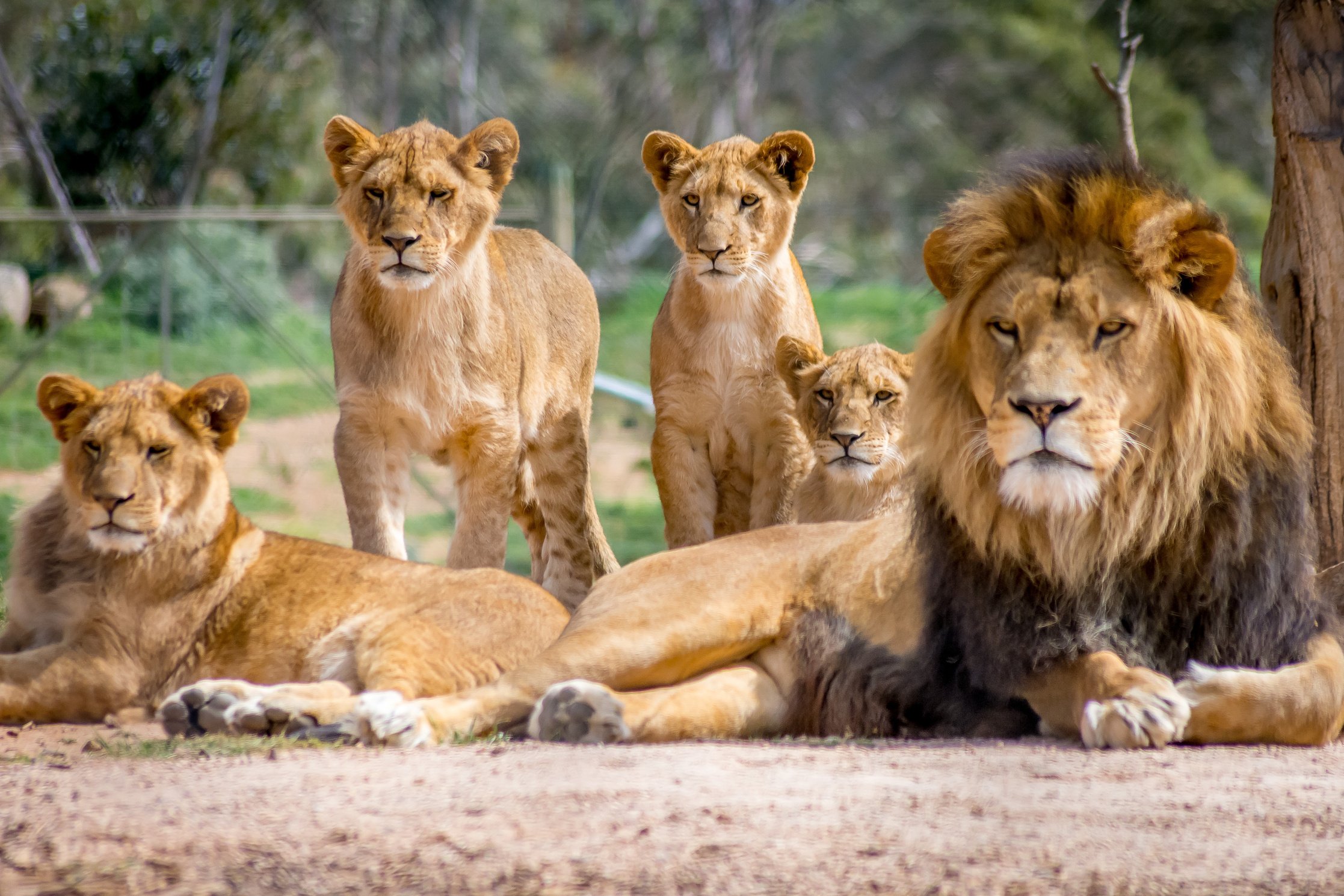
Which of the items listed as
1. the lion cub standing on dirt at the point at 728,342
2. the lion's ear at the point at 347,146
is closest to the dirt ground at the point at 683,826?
the lion cub standing on dirt at the point at 728,342

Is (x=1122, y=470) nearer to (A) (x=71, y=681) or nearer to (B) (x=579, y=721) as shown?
(B) (x=579, y=721)

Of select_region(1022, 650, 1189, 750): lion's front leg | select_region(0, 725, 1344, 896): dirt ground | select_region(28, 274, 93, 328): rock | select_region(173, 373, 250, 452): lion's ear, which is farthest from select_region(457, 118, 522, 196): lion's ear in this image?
select_region(28, 274, 93, 328): rock

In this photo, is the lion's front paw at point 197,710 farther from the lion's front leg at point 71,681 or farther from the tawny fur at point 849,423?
the tawny fur at point 849,423

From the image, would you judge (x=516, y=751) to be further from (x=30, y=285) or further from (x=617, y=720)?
(x=30, y=285)

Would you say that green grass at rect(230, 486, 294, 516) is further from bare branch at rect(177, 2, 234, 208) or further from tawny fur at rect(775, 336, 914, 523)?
bare branch at rect(177, 2, 234, 208)

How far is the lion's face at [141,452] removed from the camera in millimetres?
3707

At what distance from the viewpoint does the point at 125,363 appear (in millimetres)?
9453

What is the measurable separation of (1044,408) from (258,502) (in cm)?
A: 696

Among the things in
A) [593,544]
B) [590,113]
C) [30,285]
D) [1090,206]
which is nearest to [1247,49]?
[590,113]

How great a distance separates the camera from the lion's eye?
287 centimetres

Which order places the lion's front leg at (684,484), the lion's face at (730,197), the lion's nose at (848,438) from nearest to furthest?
1. the lion's nose at (848,438)
2. the lion's face at (730,197)
3. the lion's front leg at (684,484)

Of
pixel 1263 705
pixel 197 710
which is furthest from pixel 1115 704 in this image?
pixel 197 710

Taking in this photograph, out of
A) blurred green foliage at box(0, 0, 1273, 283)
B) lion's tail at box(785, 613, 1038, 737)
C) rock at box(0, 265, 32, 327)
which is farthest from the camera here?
blurred green foliage at box(0, 0, 1273, 283)

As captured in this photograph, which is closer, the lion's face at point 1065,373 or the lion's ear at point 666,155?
the lion's face at point 1065,373
